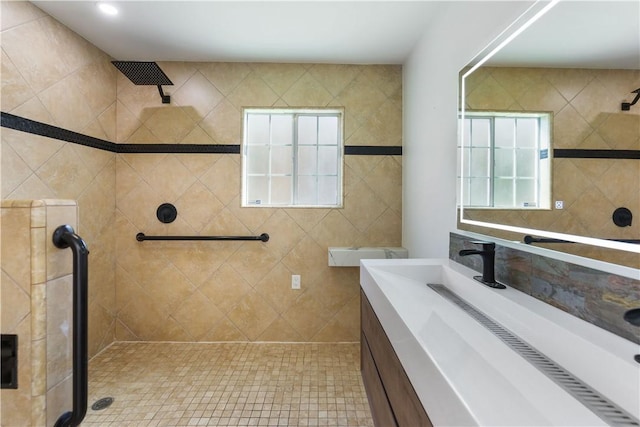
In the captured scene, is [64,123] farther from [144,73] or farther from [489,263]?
[489,263]

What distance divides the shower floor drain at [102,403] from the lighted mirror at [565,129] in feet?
8.12

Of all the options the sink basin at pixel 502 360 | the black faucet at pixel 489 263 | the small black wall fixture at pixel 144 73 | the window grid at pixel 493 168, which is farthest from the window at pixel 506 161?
the small black wall fixture at pixel 144 73

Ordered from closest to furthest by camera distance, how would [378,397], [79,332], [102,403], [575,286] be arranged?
[79,332]
[575,286]
[378,397]
[102,403]

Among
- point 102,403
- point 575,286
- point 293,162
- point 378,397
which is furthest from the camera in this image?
point 293,162

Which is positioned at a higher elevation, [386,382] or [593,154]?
[593,154]

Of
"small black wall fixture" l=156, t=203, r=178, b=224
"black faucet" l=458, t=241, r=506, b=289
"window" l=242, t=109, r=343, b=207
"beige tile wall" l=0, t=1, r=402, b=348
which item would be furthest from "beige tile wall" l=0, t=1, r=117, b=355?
"black faucet" l=458, t=241, r=506, b=289

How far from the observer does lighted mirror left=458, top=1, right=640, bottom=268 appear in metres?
0.82

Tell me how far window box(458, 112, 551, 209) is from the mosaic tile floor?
57.9 inches

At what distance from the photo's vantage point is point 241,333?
2.71 meters

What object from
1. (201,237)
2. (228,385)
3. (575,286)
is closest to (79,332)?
→ (575,286)

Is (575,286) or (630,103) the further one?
(575,286)

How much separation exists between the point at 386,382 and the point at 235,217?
1.91m

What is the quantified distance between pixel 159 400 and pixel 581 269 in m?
2.36

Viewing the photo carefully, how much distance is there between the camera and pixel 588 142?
0.94m
